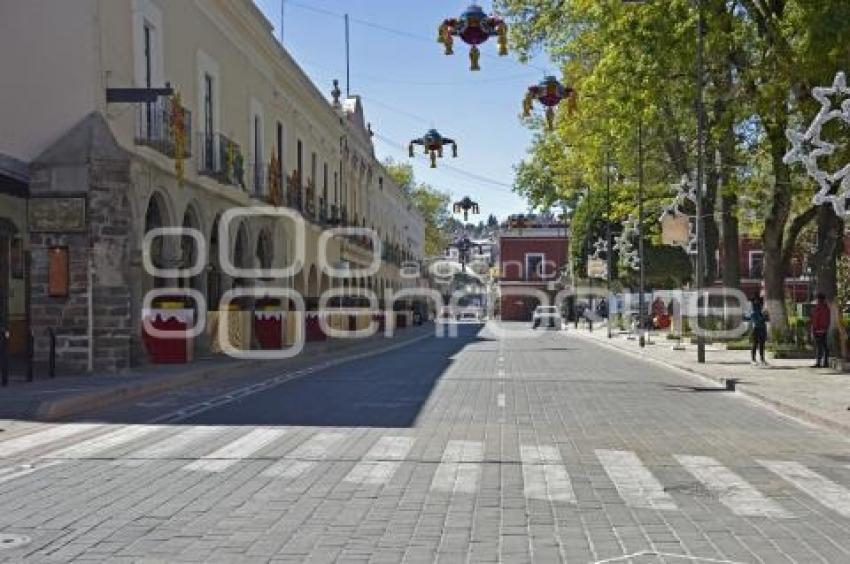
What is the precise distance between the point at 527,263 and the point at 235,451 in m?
94.4

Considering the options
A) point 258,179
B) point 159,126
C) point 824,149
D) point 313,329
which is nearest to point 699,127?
point 824,149

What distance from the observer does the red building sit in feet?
340

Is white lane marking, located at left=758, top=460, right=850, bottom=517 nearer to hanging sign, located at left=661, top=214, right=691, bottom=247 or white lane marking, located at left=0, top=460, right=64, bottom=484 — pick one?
white lane marking, located at left=0, top=460, right=64, bottom=484

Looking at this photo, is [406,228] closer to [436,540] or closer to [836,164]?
[836,164]

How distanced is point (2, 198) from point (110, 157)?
428 cm

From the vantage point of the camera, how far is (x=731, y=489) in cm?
898

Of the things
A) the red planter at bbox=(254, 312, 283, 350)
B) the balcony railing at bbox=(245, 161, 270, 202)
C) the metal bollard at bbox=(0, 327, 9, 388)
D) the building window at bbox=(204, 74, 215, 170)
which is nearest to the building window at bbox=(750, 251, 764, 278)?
the balcony railing at bbox=(245, 161, 270, 202)

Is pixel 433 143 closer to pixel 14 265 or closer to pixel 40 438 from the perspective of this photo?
pixel 14 265

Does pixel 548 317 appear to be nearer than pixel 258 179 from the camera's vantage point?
No

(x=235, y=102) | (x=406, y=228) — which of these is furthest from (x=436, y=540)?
(x=406, y=228)

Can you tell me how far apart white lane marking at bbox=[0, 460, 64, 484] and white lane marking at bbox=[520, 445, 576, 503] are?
4.49 m

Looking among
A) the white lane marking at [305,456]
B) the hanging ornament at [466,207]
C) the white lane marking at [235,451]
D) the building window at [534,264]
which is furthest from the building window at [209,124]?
the building window at [534,264]

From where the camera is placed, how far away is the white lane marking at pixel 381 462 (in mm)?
9359

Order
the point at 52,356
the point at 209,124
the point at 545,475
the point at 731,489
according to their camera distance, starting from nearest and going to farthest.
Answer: the point at 731,489
the point at 545,475
the point at 52,356
the point at 209,124
